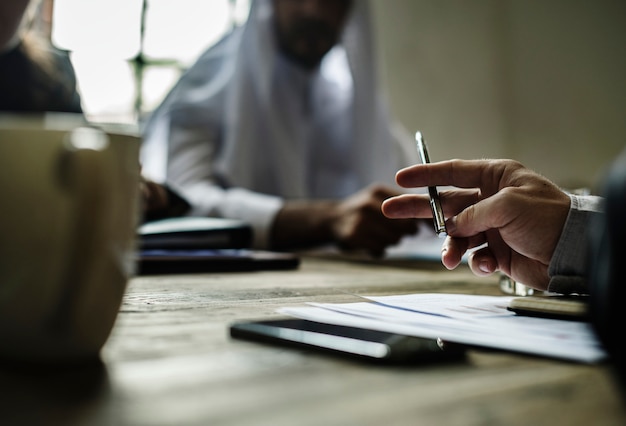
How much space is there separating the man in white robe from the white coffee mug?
55.5 inches

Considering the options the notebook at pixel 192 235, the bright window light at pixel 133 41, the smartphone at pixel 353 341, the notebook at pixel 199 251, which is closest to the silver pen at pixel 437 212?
the smartphone at pixel 353 341

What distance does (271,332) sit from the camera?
0.35 m

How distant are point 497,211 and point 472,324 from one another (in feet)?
0.58

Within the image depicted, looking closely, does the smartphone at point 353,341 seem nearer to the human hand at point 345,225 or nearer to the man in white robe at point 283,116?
the human hand at point 345,225

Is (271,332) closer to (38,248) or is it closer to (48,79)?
(38,248)

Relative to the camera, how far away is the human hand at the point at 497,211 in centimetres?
55

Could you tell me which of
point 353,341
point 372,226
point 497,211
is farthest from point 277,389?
point 372,226

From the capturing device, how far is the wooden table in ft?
0.74

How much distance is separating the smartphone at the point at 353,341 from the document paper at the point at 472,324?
0.02 m

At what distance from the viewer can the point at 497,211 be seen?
541 mm

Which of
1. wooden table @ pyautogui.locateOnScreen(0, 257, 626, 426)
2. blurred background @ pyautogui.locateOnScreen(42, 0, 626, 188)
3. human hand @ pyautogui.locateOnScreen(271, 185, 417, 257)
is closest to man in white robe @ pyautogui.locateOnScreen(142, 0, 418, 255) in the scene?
human hand @ pyautogui.locateOnScreen(271, 185, 417, 257)

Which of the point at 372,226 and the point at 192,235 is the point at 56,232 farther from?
the point at 372,226

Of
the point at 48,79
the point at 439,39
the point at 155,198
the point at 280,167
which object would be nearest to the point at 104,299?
the point at 155,198

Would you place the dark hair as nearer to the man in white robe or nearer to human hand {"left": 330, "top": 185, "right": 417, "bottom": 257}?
the man in white robe
